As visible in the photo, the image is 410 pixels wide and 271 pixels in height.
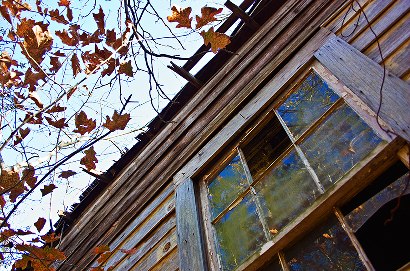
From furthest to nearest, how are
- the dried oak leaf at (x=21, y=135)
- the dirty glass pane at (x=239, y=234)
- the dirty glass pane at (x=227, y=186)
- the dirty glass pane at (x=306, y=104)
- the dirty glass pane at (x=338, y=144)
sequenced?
the dried oak leaf at (x=21, y=135) → the dirty glass pane at (x=227, y=186) → the dirty glass pane at (x=306, y=104) → the dirty glass pane at (x=239, y=234) → the dirty glass pane at (x=338, y=144)

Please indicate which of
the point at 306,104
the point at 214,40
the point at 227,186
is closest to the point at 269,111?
the point at 306,104

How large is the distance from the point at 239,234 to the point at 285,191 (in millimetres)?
393

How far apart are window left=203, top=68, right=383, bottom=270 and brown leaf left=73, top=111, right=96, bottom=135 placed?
126 cm

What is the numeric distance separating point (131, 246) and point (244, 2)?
2586 millimetres

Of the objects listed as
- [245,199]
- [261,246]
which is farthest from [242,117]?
[261,246]

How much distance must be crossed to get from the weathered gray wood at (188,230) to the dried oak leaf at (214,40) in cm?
122

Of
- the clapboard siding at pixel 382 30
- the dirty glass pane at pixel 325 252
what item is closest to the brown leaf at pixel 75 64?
the clapboard siding at pixel 382 30

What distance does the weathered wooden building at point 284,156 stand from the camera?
1.59 metres

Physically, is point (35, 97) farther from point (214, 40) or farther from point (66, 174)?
point (214, 40)

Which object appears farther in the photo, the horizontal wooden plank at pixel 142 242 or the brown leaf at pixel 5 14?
the horizontal wooden plank at pixel 142 242

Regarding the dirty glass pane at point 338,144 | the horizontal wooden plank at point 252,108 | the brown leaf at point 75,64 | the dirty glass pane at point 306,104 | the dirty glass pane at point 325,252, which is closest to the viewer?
the dirty glass pane at point 325,252

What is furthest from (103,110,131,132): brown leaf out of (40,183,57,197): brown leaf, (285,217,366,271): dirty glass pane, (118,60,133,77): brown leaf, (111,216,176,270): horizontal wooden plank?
(285,217,366,271): dirty glass pane

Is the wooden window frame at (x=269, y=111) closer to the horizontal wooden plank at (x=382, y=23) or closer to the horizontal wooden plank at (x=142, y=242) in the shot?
the horizontal wooden plank at (x=382, y=23)

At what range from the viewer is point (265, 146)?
2516 millimetres
